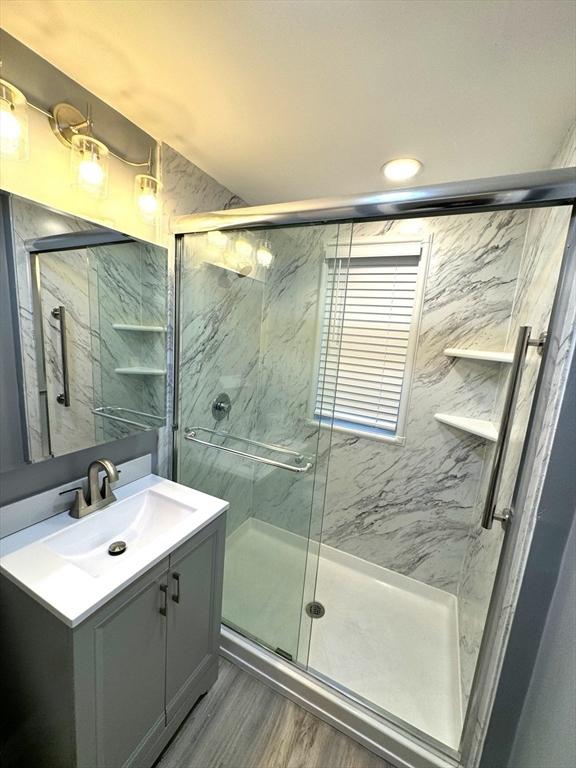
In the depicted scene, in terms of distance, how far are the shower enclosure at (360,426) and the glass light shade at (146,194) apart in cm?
17

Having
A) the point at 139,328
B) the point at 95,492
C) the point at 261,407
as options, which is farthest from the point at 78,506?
the point at 261,407

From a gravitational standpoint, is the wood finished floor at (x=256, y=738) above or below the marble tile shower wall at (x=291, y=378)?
below

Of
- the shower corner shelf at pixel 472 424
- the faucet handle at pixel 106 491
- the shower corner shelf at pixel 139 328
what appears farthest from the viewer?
the shower corner shelf at pixel 472 424

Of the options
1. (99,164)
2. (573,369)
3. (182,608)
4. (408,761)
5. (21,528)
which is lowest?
(408,761)

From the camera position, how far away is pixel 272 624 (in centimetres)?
157

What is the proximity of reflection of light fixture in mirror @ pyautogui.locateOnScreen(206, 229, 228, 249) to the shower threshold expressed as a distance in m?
1.70

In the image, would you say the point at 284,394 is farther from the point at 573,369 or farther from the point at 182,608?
the point at 573,369

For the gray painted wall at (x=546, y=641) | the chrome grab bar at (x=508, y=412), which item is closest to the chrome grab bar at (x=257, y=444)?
the chrome grab bar at (x=508, y=412)

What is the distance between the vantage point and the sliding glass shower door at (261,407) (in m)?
1.58

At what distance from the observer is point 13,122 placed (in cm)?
88

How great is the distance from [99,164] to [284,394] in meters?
1.34

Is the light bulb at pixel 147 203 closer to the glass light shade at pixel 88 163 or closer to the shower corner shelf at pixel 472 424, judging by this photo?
the glass light shade at pixel 88 163

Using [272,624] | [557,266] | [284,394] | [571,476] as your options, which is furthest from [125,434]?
[557,266]

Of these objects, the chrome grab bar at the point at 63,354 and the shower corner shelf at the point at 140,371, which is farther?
the shower corner shelf at the point at 140,371
